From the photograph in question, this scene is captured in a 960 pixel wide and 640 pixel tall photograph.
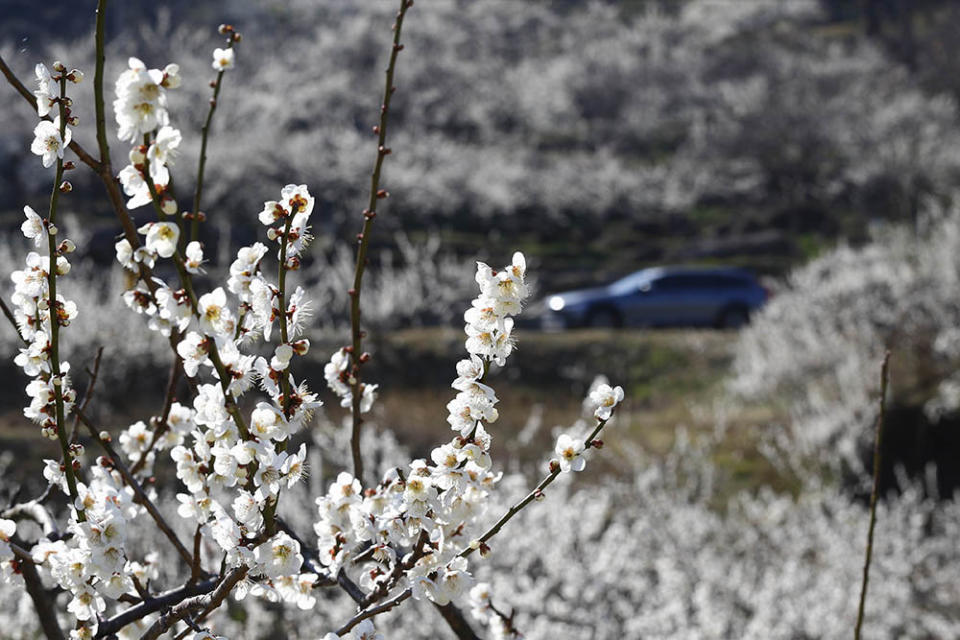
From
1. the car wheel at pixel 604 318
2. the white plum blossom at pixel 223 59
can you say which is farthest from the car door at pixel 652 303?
the white plum blossom at pixel 223 59

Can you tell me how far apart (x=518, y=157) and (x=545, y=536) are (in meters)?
24.8

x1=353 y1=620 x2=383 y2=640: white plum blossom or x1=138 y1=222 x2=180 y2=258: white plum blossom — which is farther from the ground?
x1=138 y1=222 x2=180 y2=258: white plum blossom

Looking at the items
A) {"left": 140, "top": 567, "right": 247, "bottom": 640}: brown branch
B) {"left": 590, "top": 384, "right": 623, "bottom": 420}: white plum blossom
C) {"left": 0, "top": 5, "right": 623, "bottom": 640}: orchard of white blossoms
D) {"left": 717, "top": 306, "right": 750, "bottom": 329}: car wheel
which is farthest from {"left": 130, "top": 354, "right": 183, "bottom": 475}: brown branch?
{"left": 717, "top": 306, "right": 750, "bottom": 329}: car wheel

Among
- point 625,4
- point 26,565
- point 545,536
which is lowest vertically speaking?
point 545,536

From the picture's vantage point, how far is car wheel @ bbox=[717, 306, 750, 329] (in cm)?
1802

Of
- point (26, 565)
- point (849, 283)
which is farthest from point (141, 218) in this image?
point (26, 565)

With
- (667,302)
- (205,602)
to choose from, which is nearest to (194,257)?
(205,602)

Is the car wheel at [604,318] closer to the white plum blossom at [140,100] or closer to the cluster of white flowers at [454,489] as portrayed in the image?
the cluster of white flowers at [454,489]

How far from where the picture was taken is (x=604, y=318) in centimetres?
1752

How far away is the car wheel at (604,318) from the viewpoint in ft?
57.0

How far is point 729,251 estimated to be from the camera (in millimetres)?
25250

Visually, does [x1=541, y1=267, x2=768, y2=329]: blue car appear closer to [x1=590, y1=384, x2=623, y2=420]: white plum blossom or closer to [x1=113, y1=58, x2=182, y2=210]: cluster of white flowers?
[x1=590, y1=384, x2=623, y2=420]: white plum blossom

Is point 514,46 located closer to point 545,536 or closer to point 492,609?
point 545,536

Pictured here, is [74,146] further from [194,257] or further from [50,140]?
[194,257]
